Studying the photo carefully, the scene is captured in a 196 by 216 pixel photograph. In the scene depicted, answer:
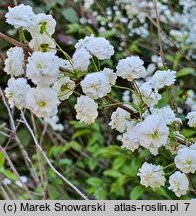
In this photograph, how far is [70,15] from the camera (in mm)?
2178

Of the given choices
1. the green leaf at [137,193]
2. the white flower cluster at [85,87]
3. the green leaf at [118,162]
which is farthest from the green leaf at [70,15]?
the white flower cluster at [85,87]

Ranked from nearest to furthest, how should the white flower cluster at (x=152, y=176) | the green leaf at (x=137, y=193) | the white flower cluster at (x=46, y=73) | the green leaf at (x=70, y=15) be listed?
the white flower cluster at (x=46, y=73) < the white flower cluster at (x=152, y=176) < the green leaf at (x=137, y=193) < the green leaf at (x=70, y=15)

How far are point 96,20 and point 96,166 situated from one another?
0.67 metres

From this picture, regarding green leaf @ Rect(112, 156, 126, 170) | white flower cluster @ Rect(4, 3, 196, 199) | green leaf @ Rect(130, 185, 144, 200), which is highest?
white flower cluster @ Rect(4, 3, 196, 199)

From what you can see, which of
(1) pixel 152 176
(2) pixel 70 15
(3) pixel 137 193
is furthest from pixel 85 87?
(2) pixel 70 15

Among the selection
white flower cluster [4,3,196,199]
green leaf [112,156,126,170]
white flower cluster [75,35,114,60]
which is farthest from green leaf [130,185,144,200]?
A: white flower cluster [75,35,114,60]

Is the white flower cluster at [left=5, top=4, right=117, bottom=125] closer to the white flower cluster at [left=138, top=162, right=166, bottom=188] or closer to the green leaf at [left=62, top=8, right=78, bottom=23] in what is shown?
the white flower cluster at [left=138, top=162, right=166, bottom=188]

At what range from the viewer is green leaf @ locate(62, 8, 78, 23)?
7.10 ft

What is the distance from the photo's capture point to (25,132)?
6.81 ft

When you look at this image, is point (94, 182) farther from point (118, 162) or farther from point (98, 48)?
point (98, 48)

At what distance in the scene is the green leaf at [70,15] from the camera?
2.16 m

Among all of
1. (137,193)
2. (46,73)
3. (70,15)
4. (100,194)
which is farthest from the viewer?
(70,15)

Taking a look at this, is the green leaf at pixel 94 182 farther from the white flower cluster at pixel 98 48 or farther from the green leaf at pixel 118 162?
the white flower cluster at pixel 98 48

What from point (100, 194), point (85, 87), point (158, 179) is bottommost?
point (100, 194)
